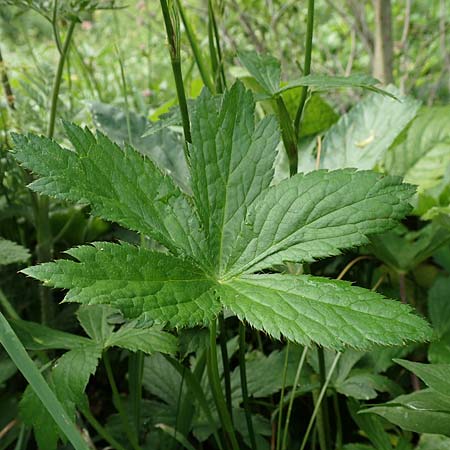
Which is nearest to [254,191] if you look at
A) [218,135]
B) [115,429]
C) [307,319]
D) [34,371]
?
[218,135]

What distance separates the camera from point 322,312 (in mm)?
541

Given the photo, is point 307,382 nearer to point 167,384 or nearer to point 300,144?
point 167,384

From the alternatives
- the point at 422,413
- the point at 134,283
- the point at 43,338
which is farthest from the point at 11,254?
the point at 422,413

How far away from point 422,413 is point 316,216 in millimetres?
258

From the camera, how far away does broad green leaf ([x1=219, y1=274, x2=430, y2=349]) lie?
516 mm

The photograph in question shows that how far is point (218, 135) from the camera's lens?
2.18ft

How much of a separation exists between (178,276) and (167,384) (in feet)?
1.18

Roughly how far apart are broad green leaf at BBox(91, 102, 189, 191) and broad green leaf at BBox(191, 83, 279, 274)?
294 millimetres

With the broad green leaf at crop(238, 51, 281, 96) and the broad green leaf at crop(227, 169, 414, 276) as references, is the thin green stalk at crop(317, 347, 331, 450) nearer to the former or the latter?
the broad green leaf at crop(227, 169, 414, 276)

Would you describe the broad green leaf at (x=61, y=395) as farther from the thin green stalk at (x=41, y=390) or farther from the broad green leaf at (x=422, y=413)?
the broad green leaf at (x=422, y=413)

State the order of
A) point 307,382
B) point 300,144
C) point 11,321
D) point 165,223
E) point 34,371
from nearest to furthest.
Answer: point 34,371 → point 165,223 → point 11,321 → point 307,382 → point 300,144

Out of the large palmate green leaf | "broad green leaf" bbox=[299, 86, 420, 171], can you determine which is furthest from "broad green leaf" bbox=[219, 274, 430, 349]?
"broad green leaf" bbox=[299, 86, 420, 171]

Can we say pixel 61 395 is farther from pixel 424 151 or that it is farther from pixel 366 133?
pixel 424 151

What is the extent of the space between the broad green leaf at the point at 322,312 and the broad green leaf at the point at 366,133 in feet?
1.62
